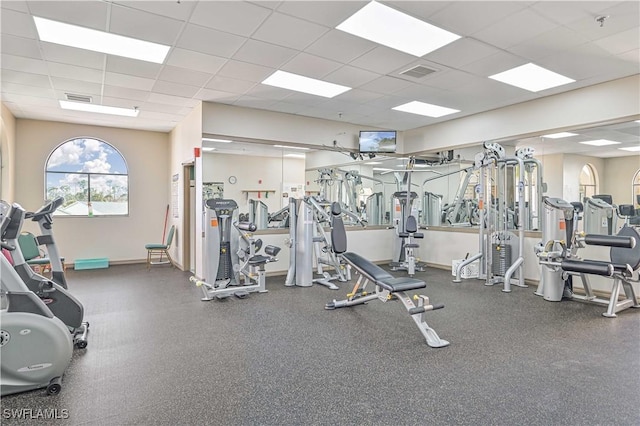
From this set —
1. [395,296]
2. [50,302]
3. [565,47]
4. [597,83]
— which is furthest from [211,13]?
[597,83]

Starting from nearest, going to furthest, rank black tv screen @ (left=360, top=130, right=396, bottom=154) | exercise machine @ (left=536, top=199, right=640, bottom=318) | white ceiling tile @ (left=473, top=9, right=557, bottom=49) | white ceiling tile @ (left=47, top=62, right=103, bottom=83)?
white ceiling tile @ (left=473, top=9, right=557, bottom=49)
exercise machine @ (left=536, top=199, right=640, bottom=318)
white ceiling tile @ (left=47, top=62, right=103, bottom=83)
black tv screen @ (left=360, top=130, right=396, bottom=154)

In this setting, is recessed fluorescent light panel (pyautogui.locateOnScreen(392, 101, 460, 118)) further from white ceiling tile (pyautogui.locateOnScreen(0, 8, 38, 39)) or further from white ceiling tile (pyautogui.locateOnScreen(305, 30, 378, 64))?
white ceiling tile (pyautogui.locateOnScreen(0, 8, 38, 39))

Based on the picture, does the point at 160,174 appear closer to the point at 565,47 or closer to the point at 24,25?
the point at 24,25

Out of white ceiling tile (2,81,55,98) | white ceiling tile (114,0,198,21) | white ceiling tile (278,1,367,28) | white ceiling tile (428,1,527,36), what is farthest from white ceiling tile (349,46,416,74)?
white ceiling tile (2,81,55,98)

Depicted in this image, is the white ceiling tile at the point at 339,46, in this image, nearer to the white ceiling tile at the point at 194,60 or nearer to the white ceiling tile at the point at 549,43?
the white ceiling tile at the point at 194,60

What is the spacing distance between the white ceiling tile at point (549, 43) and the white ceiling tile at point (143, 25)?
3441 millimetres

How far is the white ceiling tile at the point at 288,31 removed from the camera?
335 cm

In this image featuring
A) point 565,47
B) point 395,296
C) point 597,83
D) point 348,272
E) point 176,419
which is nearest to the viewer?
point 176,419

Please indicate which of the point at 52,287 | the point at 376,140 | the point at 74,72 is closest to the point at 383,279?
the point at 52,287

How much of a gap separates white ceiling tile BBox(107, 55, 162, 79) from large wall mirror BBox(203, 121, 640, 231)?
1.45m

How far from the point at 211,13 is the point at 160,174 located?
5634mm

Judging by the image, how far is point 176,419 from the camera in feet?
6.90

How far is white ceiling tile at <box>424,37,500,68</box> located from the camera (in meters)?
3.81

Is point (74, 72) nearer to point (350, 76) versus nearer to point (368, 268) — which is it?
point (350, 76)
